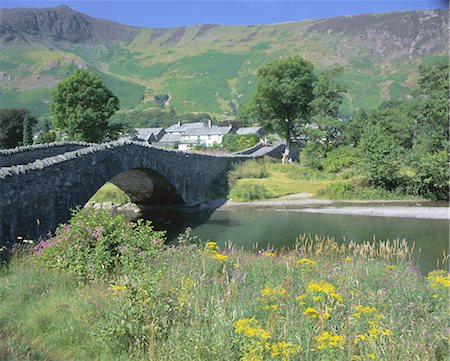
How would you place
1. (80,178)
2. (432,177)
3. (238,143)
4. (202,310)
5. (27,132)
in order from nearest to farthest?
(202,310)
(80,178)
(432,177)
(27,132)
(238,143)

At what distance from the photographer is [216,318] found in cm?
508

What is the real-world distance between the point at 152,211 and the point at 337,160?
19.9 metres

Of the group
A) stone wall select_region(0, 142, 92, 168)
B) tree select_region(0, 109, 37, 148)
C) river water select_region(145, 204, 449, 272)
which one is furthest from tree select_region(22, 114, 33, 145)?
stone wall select_region(0, 142, 92, 168)

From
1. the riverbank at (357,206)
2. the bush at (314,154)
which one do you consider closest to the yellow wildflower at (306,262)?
the riverbank at (357,206)

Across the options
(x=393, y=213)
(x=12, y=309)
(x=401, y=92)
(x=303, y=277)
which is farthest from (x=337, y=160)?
(x=401, y=92)

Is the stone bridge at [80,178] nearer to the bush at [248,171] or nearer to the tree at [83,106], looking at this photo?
the bush at [248,171]

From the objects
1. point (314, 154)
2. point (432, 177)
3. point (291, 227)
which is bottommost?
point (291, 227)

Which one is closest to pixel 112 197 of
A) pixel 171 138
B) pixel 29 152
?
pixel 29 152

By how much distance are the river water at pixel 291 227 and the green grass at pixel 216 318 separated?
34.3 feet

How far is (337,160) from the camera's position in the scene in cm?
4062

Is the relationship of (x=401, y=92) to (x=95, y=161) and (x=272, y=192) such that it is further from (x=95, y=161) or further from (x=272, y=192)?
(x=95, y=161)

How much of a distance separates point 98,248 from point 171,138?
4002 inches

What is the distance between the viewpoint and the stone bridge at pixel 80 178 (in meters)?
11.4

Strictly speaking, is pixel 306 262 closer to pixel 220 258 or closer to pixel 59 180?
pixel 220 258
